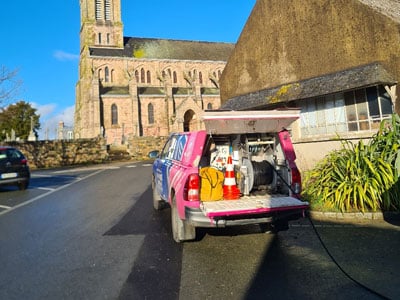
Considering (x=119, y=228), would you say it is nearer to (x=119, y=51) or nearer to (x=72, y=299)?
(x=72, y=299)

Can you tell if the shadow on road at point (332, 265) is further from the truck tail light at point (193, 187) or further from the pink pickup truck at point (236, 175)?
the truck tail light at point (193, 187)

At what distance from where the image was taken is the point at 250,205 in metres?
3.93

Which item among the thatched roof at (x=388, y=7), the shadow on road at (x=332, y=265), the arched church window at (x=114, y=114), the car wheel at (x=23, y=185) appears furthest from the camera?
the arched church window at (x=114, y=114)

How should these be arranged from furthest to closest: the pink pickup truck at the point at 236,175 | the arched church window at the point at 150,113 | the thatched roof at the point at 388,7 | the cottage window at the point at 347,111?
the arched church window at the point at 150,113 → the cottage window at the point at 347,111 → the thatched roof at the point at 388,7 → the pink pickup truck at the point at 236,175

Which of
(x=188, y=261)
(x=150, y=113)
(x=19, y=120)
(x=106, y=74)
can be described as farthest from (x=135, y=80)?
(x=188, y=261)

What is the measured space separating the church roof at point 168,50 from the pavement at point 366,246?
1917 inches

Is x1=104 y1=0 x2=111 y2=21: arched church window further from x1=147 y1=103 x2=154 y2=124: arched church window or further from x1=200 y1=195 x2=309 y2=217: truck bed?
x1=200 y1=195 x2=309 y2=217: truck bed

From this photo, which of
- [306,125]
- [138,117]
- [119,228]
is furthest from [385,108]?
[138,117]

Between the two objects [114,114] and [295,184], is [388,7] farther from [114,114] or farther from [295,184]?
[114,114]

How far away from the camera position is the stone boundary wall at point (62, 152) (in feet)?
79.7

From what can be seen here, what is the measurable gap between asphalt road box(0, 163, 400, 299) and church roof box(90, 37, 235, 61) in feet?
156

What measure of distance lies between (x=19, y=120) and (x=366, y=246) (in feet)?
207

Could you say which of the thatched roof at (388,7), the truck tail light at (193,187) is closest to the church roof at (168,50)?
the thatched roof at (388,7)

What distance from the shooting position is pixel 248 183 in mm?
4516
